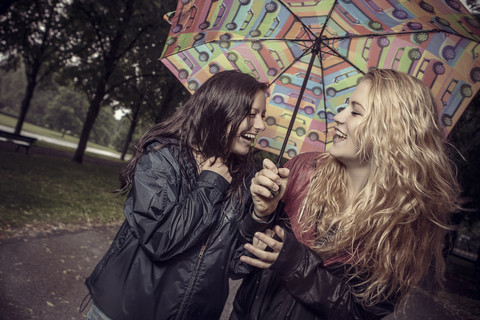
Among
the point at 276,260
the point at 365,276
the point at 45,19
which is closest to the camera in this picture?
the point at 276,260

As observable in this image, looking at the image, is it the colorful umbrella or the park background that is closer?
the colorful umbrella

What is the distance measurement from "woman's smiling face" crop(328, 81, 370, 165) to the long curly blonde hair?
0.04m

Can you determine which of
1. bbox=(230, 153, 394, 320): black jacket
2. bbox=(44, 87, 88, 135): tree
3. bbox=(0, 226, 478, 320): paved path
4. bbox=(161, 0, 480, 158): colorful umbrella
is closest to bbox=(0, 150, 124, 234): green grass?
bbox=(0, 226, 478, 320): paved path

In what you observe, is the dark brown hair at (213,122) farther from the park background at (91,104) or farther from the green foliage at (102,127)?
the green foliage at (102,127)

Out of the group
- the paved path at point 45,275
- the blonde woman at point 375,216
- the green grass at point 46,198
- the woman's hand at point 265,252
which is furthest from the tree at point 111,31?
the woman's hand at point 265,252

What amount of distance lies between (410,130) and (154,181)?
4.95ft

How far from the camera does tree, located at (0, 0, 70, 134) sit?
14023 mm

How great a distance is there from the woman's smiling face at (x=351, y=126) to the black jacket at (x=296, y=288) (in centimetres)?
37

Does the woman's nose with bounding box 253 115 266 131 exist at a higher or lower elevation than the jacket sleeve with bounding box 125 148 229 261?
higher

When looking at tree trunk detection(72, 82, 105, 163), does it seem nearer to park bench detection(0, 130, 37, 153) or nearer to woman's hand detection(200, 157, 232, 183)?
park bench detection(0, 130, 37, 153)

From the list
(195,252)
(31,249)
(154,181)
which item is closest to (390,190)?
(195,252)

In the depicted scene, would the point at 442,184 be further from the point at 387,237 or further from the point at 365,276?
the point at 365,276

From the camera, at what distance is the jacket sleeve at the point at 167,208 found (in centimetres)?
158

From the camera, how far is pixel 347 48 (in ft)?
8.34
